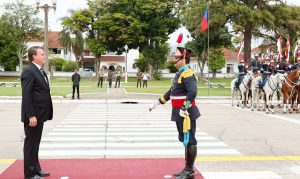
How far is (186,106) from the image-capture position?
6969mm

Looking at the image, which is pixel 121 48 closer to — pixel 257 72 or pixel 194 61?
pixel 194 61

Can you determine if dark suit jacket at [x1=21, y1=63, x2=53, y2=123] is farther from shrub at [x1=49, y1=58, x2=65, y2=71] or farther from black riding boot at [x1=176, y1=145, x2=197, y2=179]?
shrub at [x1=49, y1=58, x2=65, y2=71]

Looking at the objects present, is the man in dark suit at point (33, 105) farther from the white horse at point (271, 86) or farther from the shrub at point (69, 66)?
the shrub at point (69, 66)

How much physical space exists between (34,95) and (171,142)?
4.81 m

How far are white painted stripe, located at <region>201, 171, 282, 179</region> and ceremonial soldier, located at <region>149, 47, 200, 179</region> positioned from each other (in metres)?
0.33

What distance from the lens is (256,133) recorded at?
41.6ft

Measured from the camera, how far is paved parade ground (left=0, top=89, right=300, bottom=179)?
8.14 m

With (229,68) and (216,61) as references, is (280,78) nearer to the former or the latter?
(216,61)

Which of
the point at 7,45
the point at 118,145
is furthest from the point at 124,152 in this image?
the point at 7,45

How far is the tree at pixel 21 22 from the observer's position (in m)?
76.0

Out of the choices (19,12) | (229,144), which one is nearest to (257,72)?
(229,144)

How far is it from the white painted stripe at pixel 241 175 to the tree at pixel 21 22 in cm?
7149

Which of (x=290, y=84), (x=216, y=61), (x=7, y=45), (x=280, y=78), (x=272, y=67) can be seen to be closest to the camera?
(x=290, y=84)

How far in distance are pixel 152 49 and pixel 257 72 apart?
145 ft
